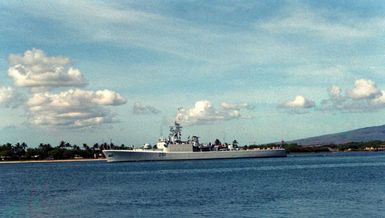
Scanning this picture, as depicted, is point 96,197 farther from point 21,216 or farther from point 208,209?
point 208,209

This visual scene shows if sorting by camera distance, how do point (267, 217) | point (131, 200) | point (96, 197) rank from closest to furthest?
point (267, 217) → point (131, 200) → point (96, 197)

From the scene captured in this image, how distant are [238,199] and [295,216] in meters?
13.1

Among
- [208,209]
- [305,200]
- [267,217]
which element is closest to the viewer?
[267,217]

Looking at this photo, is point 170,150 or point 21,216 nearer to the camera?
point 21,216

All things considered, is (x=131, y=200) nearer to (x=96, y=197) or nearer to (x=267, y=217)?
(x=96, y=197)

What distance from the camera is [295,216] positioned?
39156mm

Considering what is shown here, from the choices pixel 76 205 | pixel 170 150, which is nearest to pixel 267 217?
pixel 76 205

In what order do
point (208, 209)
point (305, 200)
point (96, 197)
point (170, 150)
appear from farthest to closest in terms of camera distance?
point (170, 150) → point (96, 197) → point (305, 200) → point (208, 209)

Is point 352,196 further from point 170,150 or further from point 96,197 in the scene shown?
point 170,150

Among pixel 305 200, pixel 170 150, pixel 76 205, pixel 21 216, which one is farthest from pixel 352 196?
pixel 170 150

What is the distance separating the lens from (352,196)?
169 feet

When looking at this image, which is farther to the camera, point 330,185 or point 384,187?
point 330,185

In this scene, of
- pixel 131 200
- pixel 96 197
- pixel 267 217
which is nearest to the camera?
pixel 267 217

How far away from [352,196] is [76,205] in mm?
28878
